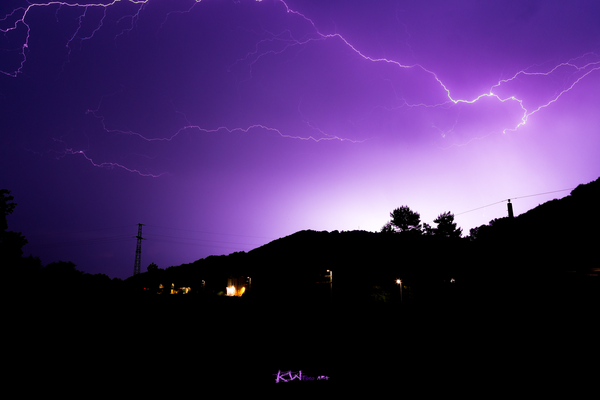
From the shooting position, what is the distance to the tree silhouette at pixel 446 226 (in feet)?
120

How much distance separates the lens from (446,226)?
3672 cm

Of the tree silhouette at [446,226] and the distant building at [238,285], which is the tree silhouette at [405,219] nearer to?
the tree silhouette at [446,226]

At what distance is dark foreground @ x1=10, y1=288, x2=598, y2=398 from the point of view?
15.0 feet

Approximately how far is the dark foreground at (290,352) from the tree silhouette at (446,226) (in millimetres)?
27456

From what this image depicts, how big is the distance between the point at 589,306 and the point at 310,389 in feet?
35.7

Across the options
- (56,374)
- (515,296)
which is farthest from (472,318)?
(56,374)

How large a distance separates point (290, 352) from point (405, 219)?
32983mm

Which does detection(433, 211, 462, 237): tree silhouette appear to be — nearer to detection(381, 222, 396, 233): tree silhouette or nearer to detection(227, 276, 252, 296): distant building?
detection(381, 222, 396, 233): tree silhouette

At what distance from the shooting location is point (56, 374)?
16.4ft

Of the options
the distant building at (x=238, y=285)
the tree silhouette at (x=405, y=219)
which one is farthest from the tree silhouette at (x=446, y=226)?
the distant building at (x=238, y=285)

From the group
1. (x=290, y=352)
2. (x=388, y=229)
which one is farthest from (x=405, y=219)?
(x=290, y=352)

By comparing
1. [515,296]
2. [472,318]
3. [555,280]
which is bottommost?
[472,318]

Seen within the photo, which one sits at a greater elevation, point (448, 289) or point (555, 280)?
point (555, 280)

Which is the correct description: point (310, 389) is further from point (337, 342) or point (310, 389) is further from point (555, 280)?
point (555, 280)
